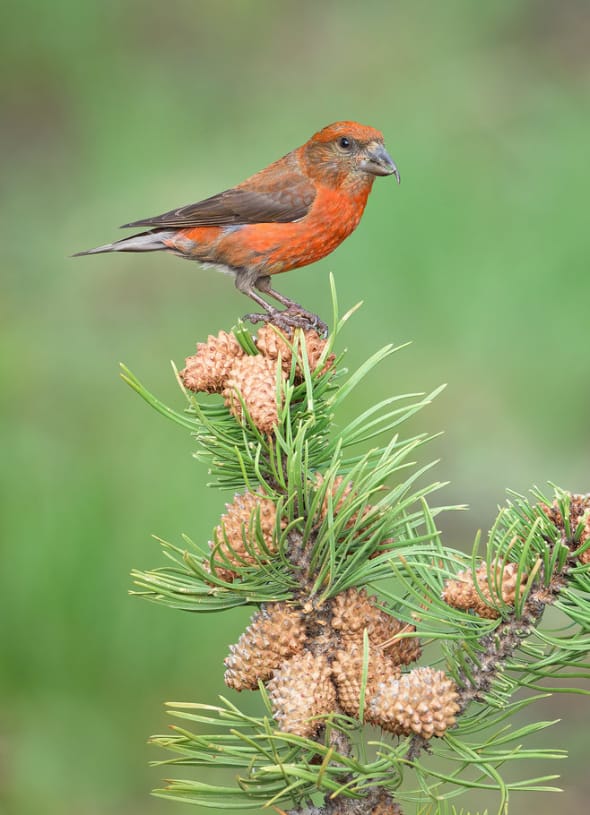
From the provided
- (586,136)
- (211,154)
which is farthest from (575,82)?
(211,154)

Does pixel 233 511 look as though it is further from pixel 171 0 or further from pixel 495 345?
pixel 171 0

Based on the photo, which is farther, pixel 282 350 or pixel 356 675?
pixel 282 350

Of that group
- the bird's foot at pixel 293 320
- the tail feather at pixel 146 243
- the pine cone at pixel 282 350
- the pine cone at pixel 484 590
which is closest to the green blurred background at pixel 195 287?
the tail feather at pixel 146 243

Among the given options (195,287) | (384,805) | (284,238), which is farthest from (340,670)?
(195,287)

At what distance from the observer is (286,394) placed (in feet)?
3.14

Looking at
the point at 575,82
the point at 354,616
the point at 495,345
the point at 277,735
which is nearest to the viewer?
the point at 277,735

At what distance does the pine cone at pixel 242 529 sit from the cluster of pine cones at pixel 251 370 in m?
0.07

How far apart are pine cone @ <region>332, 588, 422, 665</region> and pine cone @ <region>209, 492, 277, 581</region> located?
79 millimetres

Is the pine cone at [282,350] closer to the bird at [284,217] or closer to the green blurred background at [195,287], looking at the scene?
the bird at [284,217]

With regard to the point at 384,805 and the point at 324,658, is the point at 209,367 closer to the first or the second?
the point at 324,658

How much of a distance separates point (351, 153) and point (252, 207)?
8.0 inches

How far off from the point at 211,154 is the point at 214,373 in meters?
4.51

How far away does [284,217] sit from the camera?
1.91 m

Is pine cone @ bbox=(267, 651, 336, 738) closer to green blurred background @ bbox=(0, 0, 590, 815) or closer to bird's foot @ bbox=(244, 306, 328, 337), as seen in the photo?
bird's foot @ bbox=(244, 306, 328, 337)
